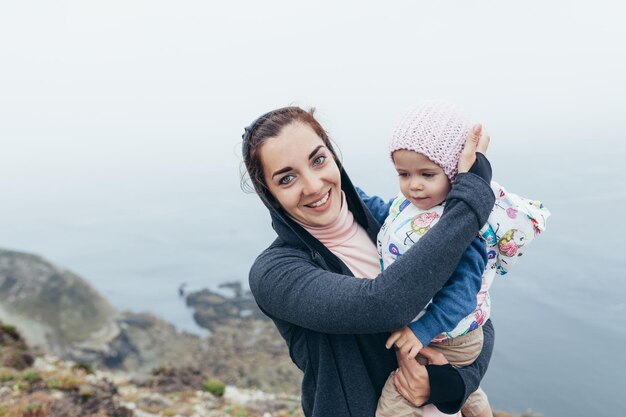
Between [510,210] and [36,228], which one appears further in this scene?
[36,228]

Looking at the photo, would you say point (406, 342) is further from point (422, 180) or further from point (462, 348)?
point (422, 180)

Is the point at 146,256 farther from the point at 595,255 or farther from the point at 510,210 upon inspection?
the point at 510,210

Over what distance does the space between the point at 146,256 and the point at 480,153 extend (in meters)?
123

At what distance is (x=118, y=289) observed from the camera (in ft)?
289

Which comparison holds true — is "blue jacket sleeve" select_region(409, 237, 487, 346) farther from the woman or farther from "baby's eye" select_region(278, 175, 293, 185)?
"baby's eye" select_region(278, 175, 293, 185)

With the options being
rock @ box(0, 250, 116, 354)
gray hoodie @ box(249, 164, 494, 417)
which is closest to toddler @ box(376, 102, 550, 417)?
gray hoodie @ box(249, 164, 494, 417)

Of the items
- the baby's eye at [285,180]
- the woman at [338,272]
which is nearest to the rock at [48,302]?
the woman at [338,272]

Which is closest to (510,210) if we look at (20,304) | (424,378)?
(424,378)

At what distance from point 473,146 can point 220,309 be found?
55181mm

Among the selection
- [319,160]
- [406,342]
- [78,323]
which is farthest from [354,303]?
[78,323]

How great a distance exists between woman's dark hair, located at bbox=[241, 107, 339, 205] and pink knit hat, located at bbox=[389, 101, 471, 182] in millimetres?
522

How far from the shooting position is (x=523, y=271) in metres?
98.7

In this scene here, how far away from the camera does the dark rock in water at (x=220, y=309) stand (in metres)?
50.2

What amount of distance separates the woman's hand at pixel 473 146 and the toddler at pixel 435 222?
5cm
